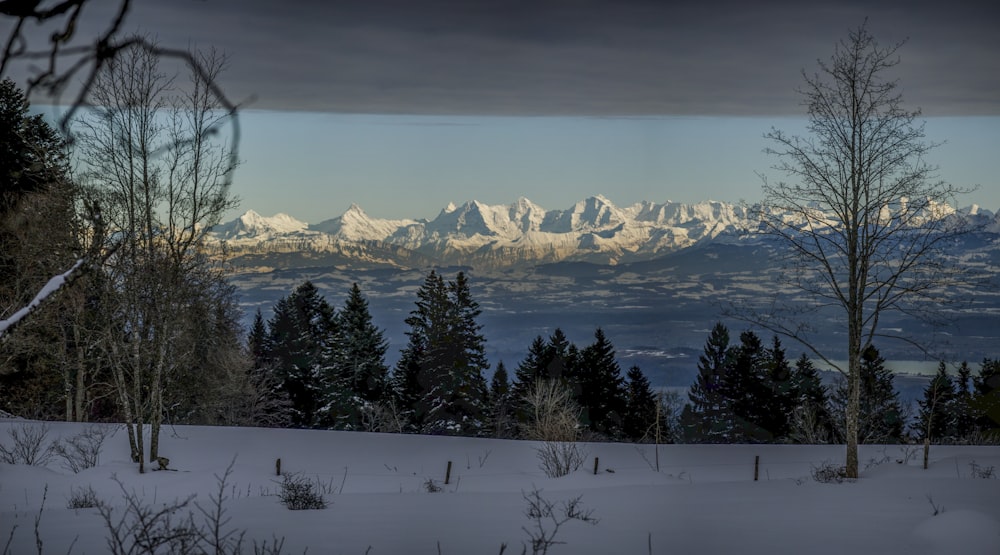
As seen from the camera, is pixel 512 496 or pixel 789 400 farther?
pixel 789 400

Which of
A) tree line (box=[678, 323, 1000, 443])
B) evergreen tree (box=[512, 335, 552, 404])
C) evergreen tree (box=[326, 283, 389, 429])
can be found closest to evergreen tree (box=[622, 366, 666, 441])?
tree line (box=[678, 323, 1000, 443])

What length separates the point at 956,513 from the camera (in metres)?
10.7

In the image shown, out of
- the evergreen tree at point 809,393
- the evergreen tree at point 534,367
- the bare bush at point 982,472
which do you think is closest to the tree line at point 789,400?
the evergreen tree at point 809,393

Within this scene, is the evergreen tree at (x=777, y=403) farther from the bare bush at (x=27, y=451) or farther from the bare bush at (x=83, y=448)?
the bare bush at (x=27, y=451)

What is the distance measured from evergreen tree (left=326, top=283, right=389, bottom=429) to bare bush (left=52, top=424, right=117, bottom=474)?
22.6m

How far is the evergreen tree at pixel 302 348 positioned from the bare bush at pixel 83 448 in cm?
2198

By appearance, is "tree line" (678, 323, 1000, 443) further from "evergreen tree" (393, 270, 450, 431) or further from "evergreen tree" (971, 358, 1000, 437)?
"evergreen tree" (393, 270, 450, 431)

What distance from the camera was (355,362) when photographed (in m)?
46.3

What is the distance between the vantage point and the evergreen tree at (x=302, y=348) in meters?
46.2

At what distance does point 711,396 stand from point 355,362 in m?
21.7

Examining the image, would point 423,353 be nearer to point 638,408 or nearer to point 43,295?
point 638,408

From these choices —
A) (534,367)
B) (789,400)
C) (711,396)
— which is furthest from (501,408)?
(789,400)

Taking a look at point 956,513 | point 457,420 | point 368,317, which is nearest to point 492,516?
point 956,513

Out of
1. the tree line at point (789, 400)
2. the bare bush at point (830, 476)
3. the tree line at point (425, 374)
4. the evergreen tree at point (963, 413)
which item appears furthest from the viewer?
the evergreen tree at point (963, 413)
